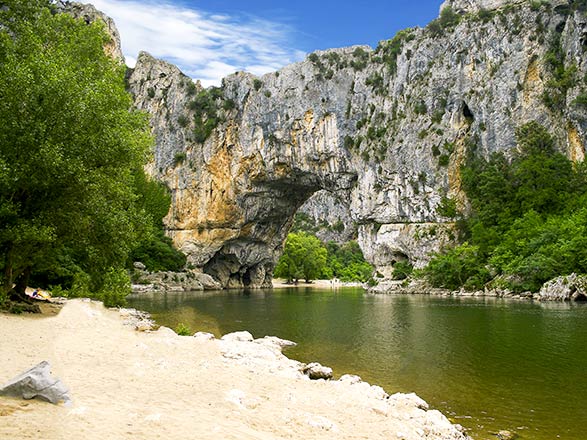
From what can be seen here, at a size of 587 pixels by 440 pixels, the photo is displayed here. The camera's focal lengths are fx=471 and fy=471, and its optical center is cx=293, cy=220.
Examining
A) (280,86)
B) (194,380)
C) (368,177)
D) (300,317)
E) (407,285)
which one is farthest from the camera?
(280,86)

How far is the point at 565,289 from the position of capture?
31.9m

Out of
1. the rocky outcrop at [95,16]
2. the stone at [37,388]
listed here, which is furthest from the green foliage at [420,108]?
the stone at [37,388]

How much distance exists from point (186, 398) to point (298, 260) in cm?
8086

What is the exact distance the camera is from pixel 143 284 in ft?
168

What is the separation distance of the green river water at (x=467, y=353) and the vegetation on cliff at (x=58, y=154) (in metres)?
6.53

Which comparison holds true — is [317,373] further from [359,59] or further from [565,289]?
[359,59]

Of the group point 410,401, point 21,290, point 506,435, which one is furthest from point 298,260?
point 506,435

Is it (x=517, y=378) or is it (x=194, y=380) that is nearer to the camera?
(x=194, y=380)

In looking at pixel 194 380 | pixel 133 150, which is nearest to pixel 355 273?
pixel 133 150

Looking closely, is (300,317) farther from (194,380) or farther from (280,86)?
(280,86)

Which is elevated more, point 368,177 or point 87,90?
point 368,177

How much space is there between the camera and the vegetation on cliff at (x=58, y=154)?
14.1 metres

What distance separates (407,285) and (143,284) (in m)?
28.5

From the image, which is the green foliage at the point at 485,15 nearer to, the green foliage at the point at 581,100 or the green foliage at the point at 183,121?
the green foliage at the point at 581,100
